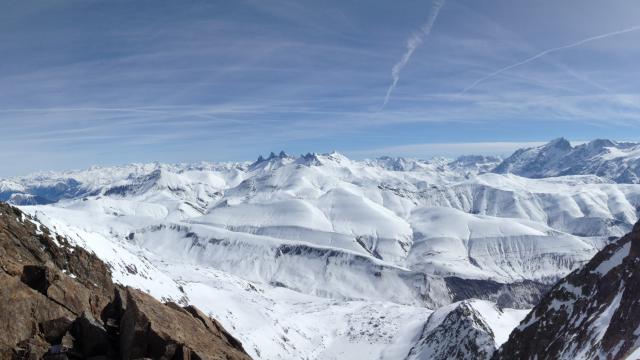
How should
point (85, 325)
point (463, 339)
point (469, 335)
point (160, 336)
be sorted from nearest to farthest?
point (160, 336) < point (85, 325) < point (469, 335) < point (463, 339)

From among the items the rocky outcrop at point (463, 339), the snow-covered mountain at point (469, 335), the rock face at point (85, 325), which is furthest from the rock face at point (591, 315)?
the snow-covered mountain at point (469, 335)

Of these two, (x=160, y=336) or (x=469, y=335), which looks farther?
(x=469, y=335)

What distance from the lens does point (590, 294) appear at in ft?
324

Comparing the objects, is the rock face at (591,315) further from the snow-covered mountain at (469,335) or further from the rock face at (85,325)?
the snow-covered mountain at (469,335)

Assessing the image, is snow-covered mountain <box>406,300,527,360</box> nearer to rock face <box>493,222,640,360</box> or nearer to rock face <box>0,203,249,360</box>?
rock face <box>493,222,640,360</box>

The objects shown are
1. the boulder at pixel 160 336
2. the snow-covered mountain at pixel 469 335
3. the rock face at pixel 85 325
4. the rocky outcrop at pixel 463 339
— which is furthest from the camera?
the snow-covered mountain at pixel 469 335

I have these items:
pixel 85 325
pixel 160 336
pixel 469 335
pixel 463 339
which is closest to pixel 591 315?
pixel 160 336

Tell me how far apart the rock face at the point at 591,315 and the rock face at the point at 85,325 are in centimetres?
5071

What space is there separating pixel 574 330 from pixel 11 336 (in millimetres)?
88060

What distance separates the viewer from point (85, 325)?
3606 cm

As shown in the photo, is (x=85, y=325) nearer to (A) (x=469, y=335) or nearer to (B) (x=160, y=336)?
(B) (x=160, y=336)

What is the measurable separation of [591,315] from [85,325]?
85.3m

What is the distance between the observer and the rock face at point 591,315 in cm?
7350

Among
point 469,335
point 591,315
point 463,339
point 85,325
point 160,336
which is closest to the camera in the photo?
point 160,336
